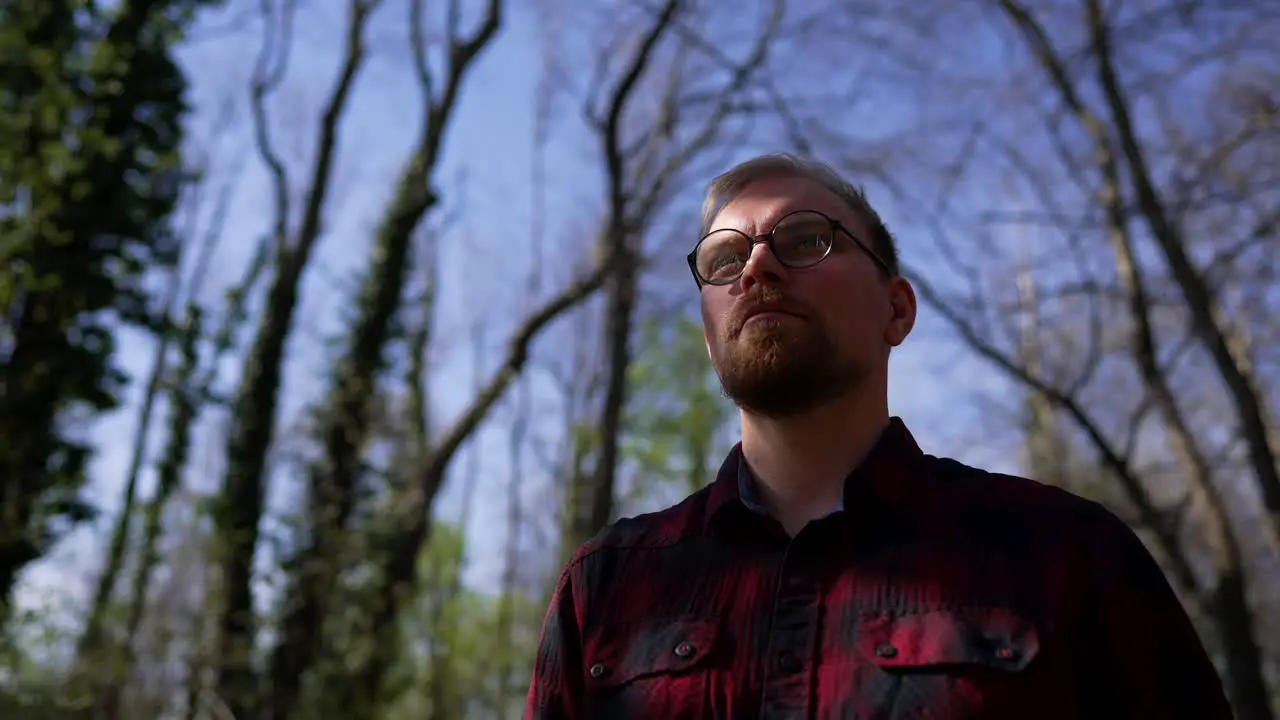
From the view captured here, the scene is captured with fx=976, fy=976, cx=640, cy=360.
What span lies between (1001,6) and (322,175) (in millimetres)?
8110

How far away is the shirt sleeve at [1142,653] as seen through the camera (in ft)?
4.01

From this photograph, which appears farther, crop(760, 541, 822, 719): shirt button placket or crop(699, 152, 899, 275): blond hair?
crop(699, 152, 899, 275): blond hair

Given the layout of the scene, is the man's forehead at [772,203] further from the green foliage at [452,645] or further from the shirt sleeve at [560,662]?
the green foliage at [452,645]

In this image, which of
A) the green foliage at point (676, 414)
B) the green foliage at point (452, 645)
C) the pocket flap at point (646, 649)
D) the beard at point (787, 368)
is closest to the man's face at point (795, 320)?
the beard at point (787, 368)

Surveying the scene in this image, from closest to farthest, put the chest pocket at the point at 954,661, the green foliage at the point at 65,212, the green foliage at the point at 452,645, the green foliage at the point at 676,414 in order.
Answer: the chest pocket at the point at 954,661 < the green foliage at the point at 65,212 < the green foliage at the point at 452,645 < the green foliage at the point at 676,414

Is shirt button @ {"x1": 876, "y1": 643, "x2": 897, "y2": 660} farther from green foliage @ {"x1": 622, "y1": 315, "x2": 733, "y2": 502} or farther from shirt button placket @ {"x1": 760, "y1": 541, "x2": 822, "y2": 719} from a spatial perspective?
green foliage @ {"x1": 622, "y1": 315, "x2": 733, "y2": 502}

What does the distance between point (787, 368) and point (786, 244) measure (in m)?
0.23

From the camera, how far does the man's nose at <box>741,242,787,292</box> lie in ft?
5.13

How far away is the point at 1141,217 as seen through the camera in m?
8.42

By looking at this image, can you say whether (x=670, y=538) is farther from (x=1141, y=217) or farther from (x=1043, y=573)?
(x=1141, y=217)

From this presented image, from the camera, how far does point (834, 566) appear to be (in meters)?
1.42

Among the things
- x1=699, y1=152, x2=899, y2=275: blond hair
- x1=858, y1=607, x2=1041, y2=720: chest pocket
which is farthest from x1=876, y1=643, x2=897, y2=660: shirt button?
x1=699, y1=152, x2=899, y2=275: blond hair

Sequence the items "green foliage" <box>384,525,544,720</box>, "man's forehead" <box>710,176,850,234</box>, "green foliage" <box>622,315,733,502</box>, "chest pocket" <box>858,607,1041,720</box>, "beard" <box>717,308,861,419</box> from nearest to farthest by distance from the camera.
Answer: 1. "chest pocket" <box>858,607,1041,720</box>
2. "beard" <box>717,308,861,419</box>
3. "man's forehead" <box>710,176,850,234</box>
4. "green foliage" <box>384,525,544,720</box>
5. "green foliage" <box>622,315,733,502</box>

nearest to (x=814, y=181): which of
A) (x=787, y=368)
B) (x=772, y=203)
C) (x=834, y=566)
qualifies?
(x=772, y=203)
